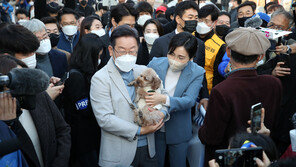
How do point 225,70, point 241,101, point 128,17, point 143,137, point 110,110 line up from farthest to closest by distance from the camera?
point 128,17 < point 225,70 < point 143,137 < point 110,110 < point 241,101

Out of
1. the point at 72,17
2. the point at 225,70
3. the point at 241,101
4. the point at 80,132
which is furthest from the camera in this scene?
the point at 72,17

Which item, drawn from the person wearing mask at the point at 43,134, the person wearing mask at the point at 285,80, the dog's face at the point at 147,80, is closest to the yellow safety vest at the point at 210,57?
the person wearing mask at the point at 285,80

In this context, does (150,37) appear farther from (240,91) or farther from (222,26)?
(240,91)

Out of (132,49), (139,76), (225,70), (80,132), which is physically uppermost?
(132,49)

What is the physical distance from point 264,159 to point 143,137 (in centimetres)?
140

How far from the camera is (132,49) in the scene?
8.88ft

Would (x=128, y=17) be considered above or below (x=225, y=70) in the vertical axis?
above

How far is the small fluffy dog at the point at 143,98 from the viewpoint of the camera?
258cm

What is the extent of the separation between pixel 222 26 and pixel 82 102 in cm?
360

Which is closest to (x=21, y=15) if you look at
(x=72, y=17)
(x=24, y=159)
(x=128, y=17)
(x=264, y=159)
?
(x=72, y=17)

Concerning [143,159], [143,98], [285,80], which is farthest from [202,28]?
[143,159]

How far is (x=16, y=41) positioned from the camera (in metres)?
2.70

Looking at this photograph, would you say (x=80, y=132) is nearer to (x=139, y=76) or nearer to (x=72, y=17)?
(x=139, y=76)

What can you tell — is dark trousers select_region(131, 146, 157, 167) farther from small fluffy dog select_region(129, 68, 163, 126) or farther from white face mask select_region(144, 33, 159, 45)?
white face mask select_region(144, 33, 159, 45)
